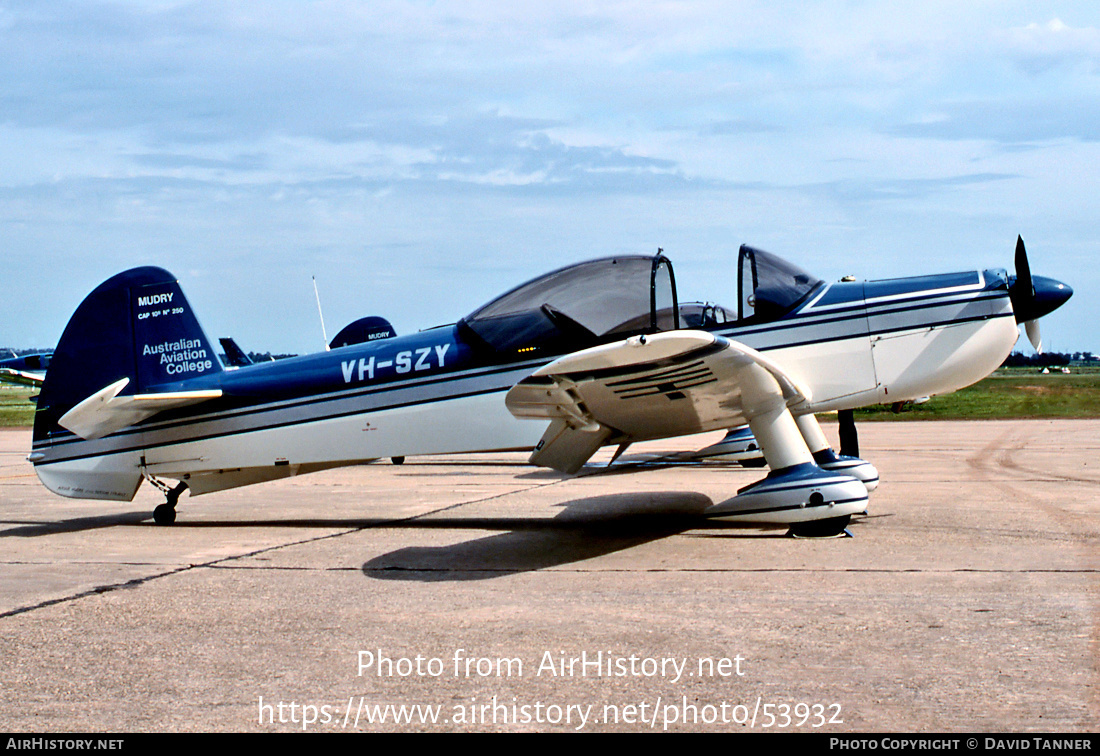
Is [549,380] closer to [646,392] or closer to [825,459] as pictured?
[646,392]

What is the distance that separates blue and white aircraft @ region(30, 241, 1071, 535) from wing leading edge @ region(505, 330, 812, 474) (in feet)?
0.07

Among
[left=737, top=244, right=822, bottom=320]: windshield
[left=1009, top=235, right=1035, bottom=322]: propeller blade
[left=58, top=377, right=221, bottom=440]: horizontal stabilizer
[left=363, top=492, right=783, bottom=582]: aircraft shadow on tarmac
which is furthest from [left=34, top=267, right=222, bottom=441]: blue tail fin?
[left=1009, top=235, right=1035, bottom=322]: propeller blade

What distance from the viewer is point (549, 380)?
6.29 meters

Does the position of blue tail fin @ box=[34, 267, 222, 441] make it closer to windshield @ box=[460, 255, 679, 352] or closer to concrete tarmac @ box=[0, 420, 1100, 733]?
concrete tarmac @ box=[0, 420, 1100, 733]

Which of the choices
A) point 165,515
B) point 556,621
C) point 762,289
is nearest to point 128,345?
point 165,515

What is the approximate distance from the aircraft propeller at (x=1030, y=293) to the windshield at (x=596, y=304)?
264cm

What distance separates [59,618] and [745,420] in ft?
15.6

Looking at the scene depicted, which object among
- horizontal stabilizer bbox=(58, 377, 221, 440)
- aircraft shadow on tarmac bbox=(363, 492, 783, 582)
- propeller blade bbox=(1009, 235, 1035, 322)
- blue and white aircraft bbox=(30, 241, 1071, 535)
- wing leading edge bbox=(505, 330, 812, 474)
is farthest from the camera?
horizontal stabilizer bbox=(58, 377, 221, 440)

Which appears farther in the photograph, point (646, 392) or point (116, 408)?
point (116, 408)

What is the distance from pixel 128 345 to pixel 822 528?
6373mm

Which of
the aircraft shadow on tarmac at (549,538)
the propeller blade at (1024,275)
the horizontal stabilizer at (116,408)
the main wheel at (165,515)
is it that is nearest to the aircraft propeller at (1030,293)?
the propeller blade at (1024,275)

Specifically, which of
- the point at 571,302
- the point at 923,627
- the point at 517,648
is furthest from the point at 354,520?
the point at 923,627

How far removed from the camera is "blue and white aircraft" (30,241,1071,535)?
6.86 metres

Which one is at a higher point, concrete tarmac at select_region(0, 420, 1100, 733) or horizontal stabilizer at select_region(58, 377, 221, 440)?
horizontal stabilizer at select_region(58, 377, 221, 440)
